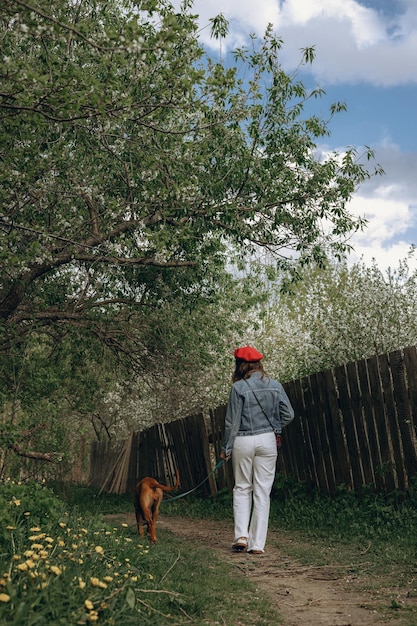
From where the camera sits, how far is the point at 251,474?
24.6ft

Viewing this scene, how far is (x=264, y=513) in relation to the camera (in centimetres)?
718

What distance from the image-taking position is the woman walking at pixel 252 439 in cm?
734

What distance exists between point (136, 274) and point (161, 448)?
16.8 feet

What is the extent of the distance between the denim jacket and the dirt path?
1.16m

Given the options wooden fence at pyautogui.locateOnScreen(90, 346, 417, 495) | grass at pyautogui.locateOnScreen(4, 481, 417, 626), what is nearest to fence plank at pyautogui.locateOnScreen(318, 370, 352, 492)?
wooden fence at pyautogui.locateOnScreen(90, 346, 417, 495)

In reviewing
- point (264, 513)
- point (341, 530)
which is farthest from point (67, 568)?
point (341, 530)

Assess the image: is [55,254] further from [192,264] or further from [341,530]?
[341,530]

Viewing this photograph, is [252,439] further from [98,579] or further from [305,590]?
[98,579]

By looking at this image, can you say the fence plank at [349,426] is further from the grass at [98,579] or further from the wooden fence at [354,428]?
the grass at [98,579]

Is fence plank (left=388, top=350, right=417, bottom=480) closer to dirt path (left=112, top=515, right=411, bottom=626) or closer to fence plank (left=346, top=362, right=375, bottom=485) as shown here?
fence plank (left=346, top=362, right=375, bottom=485)

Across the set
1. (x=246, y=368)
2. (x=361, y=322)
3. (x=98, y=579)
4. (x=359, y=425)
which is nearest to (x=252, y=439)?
(x=246, y=368)

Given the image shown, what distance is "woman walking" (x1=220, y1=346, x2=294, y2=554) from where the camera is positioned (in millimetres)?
7344

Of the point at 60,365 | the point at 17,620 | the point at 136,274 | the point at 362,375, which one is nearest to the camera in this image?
the point at 17,620

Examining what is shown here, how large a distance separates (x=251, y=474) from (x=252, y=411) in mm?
660
